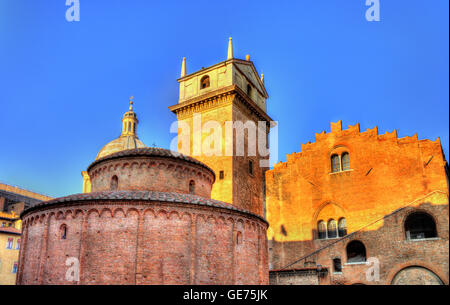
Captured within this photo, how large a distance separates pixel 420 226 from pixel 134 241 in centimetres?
1781

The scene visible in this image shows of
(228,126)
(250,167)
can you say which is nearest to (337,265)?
(250,167)

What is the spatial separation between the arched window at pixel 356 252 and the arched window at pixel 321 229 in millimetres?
2612

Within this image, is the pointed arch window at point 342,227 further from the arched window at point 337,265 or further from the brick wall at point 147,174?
the brick wall at point 147,174

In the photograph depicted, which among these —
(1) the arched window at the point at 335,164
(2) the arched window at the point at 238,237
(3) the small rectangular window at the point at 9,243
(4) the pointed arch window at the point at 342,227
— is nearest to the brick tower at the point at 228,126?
(1) the arched window at the point at 335,164

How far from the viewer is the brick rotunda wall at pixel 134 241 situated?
15.8 metres

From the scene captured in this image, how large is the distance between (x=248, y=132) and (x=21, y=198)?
41.3m

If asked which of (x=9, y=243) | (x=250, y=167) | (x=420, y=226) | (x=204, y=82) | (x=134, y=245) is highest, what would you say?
(x=204, y=82)

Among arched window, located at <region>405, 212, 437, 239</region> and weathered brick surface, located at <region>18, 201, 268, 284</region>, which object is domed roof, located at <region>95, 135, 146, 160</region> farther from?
arched window, located at <region>405, 212, 437, 239</region>

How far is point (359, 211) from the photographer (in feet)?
90.7

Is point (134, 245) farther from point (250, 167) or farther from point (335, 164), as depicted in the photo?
point (335, 164)

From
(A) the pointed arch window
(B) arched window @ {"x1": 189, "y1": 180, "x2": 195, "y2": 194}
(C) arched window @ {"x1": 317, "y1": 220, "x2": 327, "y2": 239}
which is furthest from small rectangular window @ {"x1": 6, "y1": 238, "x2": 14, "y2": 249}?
(A) the pointed arch window

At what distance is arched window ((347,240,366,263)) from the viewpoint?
2603cm
